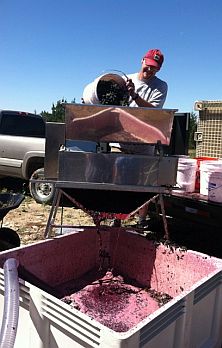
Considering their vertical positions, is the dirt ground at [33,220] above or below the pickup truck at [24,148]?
below

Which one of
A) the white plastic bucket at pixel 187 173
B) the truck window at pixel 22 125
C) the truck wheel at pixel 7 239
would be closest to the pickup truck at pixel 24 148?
the truck window at pixel 22 125

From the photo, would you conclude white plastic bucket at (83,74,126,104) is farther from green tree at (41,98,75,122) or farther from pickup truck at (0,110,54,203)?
pickup truck at (0,110,54,203)

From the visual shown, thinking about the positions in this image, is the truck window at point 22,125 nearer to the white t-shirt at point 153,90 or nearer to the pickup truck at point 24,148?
the pickup truck at point 24,148

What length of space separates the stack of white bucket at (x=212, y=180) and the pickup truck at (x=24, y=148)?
3757 mm

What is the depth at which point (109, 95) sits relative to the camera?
297 centimetres

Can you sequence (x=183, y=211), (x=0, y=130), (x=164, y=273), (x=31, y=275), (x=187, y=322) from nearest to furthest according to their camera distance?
(x=187, y=322)
(x=31, y=275)
(x=164, y=273)
(x=183, y=211)
(x=0, y=130)

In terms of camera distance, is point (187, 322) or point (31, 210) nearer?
point (187, 322)

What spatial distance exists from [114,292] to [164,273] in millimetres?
431

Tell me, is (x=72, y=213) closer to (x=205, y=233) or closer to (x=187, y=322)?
(x=205, y=233)

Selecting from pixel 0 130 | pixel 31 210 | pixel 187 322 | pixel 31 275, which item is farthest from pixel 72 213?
pixel 187 322

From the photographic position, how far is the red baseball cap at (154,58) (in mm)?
3346

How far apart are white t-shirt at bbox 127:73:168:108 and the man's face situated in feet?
0.17

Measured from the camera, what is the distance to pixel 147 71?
3.52 metres

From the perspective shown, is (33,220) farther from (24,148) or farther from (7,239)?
(7,239)
